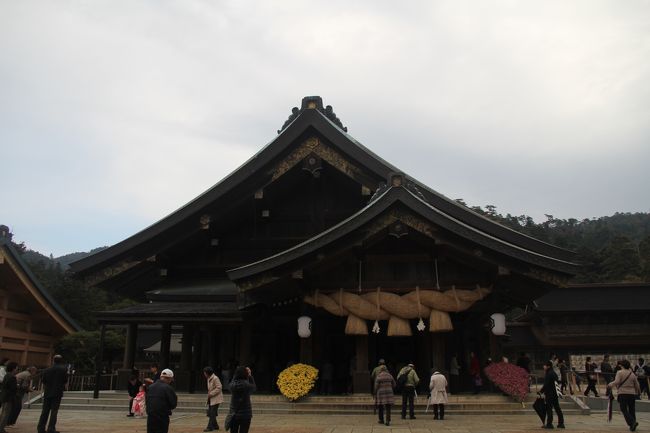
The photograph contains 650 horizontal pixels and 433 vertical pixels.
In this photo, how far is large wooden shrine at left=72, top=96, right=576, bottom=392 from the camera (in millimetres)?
13258

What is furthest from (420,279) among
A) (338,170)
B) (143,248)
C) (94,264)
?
(94,264)

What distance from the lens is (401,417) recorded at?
11742 millimetres

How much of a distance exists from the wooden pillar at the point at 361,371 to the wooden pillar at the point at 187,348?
5440mm

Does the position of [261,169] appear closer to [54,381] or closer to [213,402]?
[213,402]

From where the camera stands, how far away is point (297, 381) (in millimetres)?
12992

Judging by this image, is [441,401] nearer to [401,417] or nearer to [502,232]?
[401,417]

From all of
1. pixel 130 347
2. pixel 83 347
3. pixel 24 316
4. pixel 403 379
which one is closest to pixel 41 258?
pixel 83 347

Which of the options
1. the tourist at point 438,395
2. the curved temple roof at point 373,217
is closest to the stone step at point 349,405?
the tourist at point 438,395

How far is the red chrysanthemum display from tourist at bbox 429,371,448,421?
2.00m

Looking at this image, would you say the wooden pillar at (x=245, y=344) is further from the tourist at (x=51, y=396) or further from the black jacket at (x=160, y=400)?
the black jacket at (x=160, y=400)

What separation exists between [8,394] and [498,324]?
10.9m

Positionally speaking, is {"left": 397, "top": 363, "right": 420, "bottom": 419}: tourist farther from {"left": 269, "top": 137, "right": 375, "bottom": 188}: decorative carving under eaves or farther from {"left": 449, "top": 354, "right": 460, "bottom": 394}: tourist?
{"left": 269, "top": 137, "right": 375, "bottom": 188}: decorative carving under eaves

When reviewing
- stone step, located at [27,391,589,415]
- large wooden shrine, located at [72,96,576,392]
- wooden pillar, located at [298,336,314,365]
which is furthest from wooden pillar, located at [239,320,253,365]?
wooden pillar, located at [298,336,314,365]

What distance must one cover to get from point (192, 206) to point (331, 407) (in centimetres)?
746
